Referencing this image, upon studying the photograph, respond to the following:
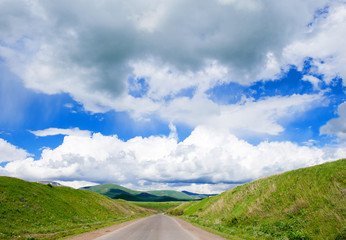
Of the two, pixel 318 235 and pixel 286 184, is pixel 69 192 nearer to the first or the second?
pixel 286 184

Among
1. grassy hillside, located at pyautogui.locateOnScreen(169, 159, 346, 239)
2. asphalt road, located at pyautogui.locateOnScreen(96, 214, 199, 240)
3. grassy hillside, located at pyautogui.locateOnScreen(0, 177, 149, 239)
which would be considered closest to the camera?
grassy hillside, located at pyautogui.locateOnScreen(169, 159, 346, 239)

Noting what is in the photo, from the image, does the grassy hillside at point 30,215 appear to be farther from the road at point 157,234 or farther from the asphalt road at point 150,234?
the road at point 157,234

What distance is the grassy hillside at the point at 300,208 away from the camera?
15916 mm

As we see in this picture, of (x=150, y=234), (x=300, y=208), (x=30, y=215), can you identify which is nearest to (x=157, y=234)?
(x=150, y=234)

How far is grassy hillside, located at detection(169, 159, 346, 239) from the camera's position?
1592cm

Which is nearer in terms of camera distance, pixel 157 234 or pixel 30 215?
pixel 157 234

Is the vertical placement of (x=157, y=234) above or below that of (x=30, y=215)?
below

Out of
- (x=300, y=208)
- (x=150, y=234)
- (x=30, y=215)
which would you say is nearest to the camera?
(x=150, y=234)

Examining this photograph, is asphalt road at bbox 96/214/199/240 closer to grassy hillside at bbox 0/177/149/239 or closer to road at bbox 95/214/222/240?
road at bbox 95/214/222/240

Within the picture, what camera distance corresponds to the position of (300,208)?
2022cm

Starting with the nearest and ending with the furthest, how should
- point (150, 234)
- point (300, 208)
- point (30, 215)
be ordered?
1. point (150, 234)
2. point (300, 208)
3. point (30, 215)

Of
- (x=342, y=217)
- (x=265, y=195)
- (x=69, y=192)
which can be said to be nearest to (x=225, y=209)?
(x=265, y=195)

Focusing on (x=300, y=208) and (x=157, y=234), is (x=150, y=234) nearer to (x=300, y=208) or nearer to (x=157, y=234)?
(x=157, y=234)

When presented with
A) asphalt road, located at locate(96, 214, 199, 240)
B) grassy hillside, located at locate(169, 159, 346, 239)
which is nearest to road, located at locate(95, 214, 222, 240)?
asphalt road, located at locate(96, 214, 199, 240)
